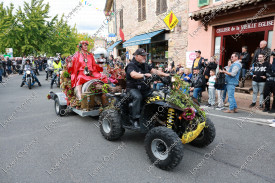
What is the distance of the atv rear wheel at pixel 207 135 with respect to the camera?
3605mm

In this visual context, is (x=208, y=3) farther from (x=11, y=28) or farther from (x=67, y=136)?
(x=11, y=28)

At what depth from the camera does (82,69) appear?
228 inches

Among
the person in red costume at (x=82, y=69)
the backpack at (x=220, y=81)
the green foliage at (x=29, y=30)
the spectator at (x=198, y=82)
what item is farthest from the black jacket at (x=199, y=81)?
the green foliage at (x=29, y=30)

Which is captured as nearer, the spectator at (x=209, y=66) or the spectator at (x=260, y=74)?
the spectator at (x=260, y=74)

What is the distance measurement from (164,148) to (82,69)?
3.70m

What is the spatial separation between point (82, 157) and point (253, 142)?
11.8ft

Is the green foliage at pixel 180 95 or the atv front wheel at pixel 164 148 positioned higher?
the green foliage at pixel 180 95

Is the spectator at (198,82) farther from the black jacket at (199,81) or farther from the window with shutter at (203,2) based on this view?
the window with shutter at (203,2)

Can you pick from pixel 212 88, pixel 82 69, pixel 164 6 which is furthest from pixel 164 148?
pixel 164 6

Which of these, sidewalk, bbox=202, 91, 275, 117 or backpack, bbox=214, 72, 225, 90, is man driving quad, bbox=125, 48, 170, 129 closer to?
backpack, bbox=214, 72, 225, 90

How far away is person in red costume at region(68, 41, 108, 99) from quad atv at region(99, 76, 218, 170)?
6.34 feet

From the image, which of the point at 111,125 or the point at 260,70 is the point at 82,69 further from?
the point at 260,70

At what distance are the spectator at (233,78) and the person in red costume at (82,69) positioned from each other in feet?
13.6

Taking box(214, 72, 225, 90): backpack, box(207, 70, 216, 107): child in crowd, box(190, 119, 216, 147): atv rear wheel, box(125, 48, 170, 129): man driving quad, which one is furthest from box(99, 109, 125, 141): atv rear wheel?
box(207, 70, 216, 107): child in crowd
